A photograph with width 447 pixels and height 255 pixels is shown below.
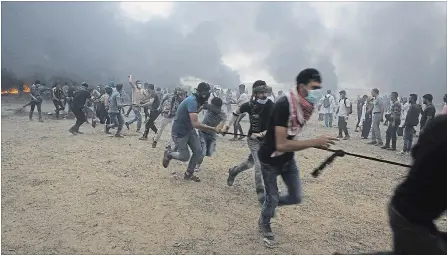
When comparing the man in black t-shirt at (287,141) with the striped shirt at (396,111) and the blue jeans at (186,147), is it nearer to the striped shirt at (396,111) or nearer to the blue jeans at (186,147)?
the blue jeans at (186,147)

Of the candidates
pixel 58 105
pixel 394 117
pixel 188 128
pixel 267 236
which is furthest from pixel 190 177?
pixel 58 105

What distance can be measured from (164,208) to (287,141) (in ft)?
6.57

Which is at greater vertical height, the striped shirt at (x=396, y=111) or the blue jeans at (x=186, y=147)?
the striped shirt at (x=396, y=111)

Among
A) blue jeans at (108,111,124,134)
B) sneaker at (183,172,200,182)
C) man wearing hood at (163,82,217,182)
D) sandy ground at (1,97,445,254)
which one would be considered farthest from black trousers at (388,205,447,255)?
blue jeans at (108,111,124,134)

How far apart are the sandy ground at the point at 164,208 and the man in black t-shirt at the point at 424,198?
5.85 ft

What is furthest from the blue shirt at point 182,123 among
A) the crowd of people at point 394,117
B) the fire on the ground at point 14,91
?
the fire on the ground at point 14,91

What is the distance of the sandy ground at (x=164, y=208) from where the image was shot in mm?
3270

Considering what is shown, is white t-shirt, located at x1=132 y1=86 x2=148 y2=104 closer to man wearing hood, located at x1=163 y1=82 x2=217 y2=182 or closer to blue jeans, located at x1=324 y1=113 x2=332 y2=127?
man wearing hood, located at x1=163 y1=82 x2=217 y2=182

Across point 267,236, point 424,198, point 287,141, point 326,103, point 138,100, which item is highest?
point 326,103

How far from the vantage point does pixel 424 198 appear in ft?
4.79

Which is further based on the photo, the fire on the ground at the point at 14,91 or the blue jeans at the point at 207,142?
the fire on the ground at the point at 14,91

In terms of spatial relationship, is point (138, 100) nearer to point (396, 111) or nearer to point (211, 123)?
point (211, 123)

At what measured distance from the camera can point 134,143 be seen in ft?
27.5

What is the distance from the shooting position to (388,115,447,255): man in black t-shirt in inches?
55.7
